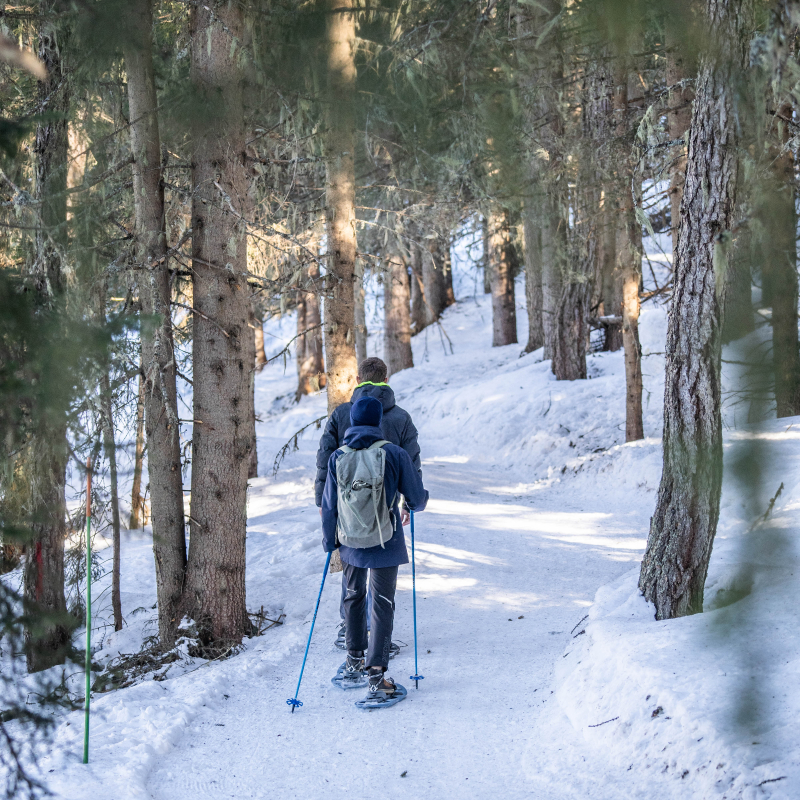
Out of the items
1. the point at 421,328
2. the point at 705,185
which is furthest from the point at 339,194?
the point at 421,328

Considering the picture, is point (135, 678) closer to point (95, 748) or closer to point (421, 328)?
point (95, 748)

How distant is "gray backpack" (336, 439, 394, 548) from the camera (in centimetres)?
481

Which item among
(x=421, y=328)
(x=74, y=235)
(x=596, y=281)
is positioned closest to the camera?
(x=74, y=235)

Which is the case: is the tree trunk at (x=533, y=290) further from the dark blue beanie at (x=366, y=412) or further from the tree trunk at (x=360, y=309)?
the dark blue beanie at (x=366, y=412)

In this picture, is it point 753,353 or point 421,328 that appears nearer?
point 753,353

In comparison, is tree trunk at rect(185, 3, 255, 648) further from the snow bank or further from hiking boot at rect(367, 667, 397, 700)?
the snow bank

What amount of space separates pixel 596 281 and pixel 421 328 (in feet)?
44.6

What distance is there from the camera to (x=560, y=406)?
49.0 ft

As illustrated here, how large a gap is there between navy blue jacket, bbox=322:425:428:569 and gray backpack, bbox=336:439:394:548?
72 mm

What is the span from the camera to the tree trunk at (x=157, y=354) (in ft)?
19.3

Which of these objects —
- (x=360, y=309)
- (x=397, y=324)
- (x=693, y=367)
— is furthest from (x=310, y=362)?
(x=693, y=367)

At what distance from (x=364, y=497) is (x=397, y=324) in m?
17.6

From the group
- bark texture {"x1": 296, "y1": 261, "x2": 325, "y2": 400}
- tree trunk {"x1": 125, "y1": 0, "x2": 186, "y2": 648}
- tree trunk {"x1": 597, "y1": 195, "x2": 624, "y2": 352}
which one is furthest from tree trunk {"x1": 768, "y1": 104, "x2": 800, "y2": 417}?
bark texture {"x1": 296, "y1": 261, "x2": 325, "y2": 400}

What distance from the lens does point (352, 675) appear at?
5.24 meters
